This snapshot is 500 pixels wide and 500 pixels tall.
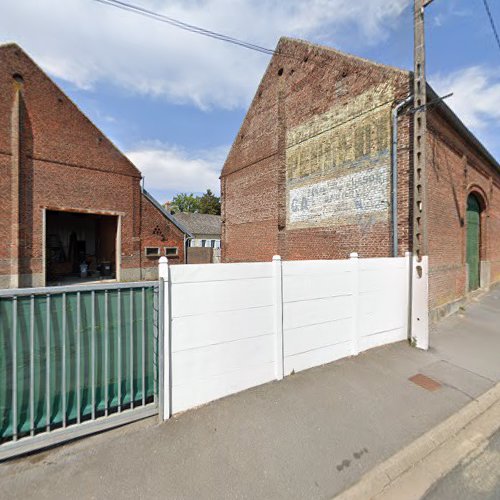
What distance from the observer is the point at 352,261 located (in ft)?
16.2

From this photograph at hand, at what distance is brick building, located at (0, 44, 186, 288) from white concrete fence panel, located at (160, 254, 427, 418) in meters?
14.0

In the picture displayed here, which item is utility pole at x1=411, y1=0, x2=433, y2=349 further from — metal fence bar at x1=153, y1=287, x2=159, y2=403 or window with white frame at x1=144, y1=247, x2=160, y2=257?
window with white frame at x1=144, y1=247, x2=160, y2=257

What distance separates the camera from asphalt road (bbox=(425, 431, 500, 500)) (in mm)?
2395

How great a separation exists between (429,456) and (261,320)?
2.31m

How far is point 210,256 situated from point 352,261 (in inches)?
810

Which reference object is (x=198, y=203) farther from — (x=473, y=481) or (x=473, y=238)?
(x=473, y=481)

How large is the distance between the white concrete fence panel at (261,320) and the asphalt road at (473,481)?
2083 millimetres

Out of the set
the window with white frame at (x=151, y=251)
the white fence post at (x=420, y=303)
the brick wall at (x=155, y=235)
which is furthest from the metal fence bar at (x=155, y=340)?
the window with white frame at (x=151, y=251)

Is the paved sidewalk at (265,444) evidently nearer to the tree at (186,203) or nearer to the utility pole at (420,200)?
the utility pole at (420,200)

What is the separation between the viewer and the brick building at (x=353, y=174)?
24.7 ft

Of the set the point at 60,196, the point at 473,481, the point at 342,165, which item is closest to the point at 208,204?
the point at 60,196

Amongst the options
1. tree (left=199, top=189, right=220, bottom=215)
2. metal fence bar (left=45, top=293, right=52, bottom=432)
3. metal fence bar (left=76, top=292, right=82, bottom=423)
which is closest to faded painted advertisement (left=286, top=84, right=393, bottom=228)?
metal fence bar (left=76, top=292, right=82, bottom=423)

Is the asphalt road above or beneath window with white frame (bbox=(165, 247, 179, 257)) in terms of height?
beneath

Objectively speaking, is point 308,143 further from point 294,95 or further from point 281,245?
point 281,245
